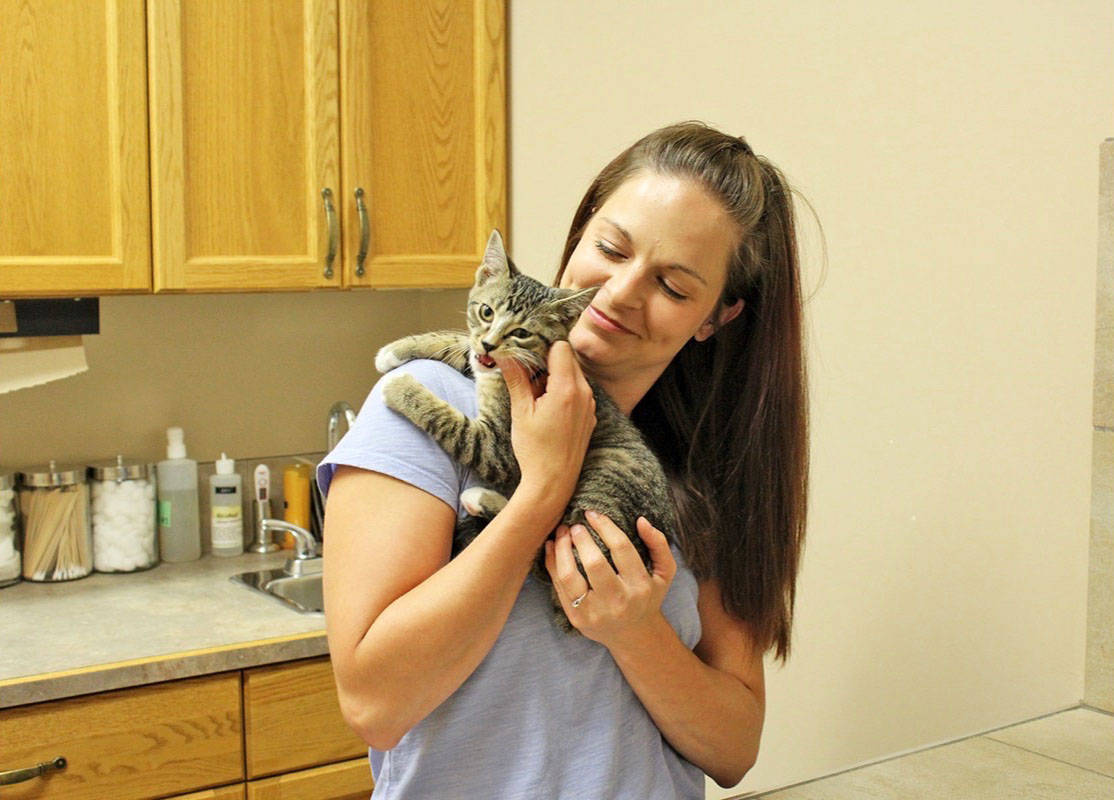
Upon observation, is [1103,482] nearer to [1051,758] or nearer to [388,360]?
[1051,758]

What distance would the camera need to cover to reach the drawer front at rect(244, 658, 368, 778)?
2154mm

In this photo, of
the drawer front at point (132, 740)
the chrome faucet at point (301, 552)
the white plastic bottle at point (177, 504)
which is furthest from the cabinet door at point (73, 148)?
the drawer front at point (132, 740)

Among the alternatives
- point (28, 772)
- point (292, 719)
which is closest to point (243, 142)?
point (292, 719)

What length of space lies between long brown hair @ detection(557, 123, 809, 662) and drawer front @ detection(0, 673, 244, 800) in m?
1.10

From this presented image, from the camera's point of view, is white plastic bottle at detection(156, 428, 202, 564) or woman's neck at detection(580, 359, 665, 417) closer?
woman's neck at detection(580, 359, 665, 417)

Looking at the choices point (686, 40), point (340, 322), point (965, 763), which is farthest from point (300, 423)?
point (965, 763)

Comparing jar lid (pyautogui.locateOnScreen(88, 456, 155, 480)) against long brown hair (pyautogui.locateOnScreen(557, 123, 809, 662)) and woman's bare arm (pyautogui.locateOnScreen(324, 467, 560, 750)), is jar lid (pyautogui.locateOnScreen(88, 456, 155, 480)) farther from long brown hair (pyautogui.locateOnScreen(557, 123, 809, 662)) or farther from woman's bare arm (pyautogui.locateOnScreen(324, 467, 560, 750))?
woman's bare arm (pyautogui.locateOnScreen(324, 467, 560, 750))

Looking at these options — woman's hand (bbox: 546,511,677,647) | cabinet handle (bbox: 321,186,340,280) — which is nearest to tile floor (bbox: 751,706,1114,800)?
woman's hand (bbox: 546,511,677,647)

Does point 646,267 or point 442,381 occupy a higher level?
point 646,267

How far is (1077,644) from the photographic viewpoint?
159cm

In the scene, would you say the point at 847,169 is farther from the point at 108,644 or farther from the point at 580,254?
the point at 108,644

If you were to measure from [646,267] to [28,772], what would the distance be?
1.39 metres

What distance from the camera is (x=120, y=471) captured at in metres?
2.59

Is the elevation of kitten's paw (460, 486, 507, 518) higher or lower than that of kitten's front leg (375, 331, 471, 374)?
lower
